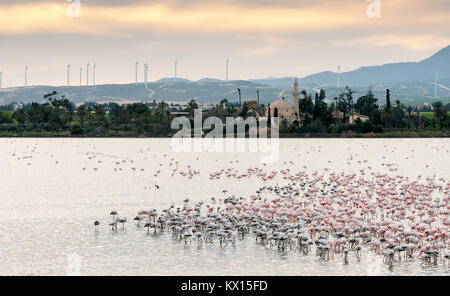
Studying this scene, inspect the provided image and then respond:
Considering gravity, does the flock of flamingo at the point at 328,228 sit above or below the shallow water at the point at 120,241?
above

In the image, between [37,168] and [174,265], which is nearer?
[174,265]

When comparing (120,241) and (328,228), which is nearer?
(120,241)

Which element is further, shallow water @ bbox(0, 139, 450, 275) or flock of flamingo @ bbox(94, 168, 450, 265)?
flock of flamingo @ bbox(94, 168, 450, 265)

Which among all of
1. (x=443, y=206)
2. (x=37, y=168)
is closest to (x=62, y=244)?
(x=443, y=206)

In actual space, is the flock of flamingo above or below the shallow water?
above

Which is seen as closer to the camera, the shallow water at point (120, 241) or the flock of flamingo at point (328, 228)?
the shallow water at point (120, 241)

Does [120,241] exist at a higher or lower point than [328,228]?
lower
